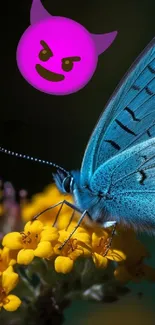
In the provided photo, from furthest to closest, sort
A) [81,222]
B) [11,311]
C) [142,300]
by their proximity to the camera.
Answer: [142,300] < [81,222] < [11,311]

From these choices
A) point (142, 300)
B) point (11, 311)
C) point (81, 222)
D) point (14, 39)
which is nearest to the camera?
point (11, 311)

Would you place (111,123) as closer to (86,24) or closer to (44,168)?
(44,168)

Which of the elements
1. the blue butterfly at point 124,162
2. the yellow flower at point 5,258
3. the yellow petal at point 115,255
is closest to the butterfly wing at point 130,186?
the blue butterfly at point 124,162

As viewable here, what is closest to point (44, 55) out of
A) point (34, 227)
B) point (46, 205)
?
point (46, 205)

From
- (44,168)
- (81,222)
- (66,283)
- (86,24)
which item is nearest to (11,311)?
(66,283)

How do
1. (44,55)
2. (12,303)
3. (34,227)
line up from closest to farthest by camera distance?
(12,303), (34,227), (44,55)

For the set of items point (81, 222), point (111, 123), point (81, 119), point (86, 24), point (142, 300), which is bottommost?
point (142, 300)

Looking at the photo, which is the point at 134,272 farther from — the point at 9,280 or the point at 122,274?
the point at 9,280
